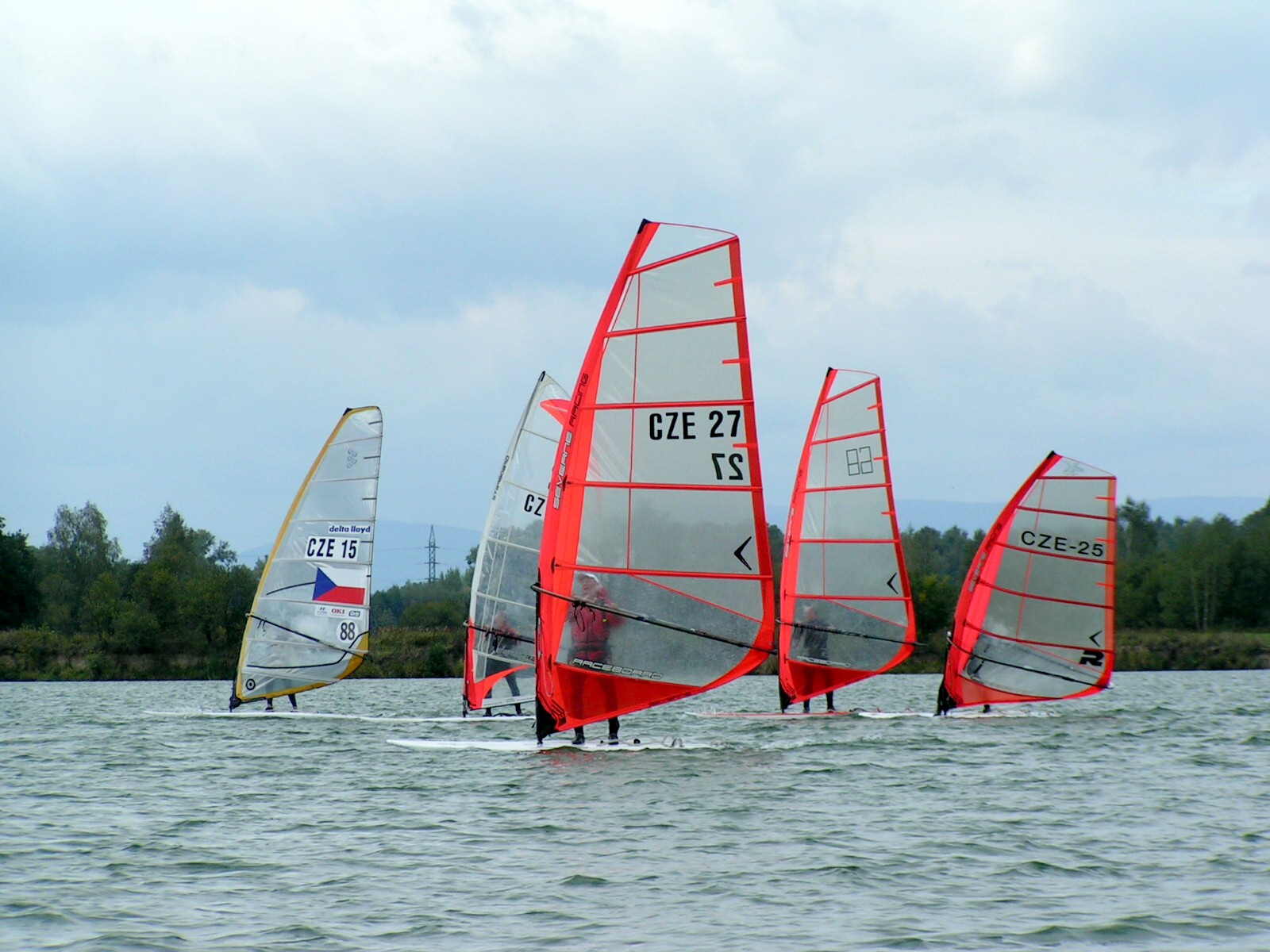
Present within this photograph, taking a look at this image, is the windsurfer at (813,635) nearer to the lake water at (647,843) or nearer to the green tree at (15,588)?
the lake water at (647,843)

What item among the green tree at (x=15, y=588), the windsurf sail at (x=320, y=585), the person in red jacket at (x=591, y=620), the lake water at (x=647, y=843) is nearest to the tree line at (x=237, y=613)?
the green tree at (x=15, y=588)

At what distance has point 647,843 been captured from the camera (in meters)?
12.6

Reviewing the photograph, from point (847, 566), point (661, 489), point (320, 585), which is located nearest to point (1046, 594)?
point (847, 566)

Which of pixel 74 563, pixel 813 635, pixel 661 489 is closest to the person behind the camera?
pixel 661 489

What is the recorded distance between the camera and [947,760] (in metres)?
19.6

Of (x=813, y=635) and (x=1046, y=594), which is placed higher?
(x=1046, y=594)

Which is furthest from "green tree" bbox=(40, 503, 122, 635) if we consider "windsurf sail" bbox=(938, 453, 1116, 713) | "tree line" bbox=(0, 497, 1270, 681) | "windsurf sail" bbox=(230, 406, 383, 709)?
"windsurf sail" bbox=(938, 453, 1116, 713)

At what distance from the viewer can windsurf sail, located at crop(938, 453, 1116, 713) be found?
26609 mm

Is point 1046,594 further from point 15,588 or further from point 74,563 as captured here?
point 74,563

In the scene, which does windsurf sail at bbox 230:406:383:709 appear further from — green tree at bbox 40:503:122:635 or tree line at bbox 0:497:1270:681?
green tree at bbox 40:503:122:635

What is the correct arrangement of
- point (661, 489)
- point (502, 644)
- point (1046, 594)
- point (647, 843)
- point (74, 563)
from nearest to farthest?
point (647, 843) < point (661, 489) < point (502, 644) < point (1046, 594) < point (74, 563)

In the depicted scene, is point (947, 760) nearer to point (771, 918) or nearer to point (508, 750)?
point (508, 750)

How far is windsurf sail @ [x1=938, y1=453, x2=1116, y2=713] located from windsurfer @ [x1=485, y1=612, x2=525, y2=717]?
329 inches

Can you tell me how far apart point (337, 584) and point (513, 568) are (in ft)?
15.1
